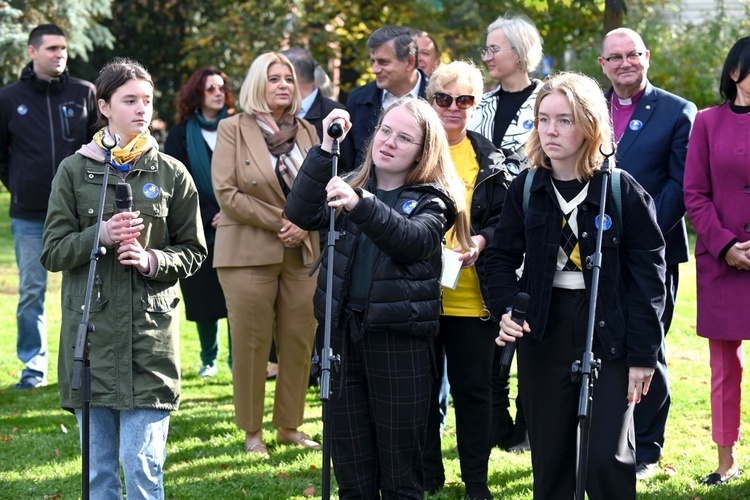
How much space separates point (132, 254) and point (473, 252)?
184 cm

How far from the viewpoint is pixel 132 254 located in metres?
4.46

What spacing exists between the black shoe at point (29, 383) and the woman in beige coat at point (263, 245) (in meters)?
2.54

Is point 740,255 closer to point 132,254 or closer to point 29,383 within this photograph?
point 132,254

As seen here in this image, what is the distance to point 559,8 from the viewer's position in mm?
19156

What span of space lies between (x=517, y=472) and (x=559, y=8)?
46.7ft

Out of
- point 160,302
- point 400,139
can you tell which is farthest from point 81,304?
point 400,139

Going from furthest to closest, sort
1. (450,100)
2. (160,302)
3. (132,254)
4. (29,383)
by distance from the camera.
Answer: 1. (29,383)
2. (450,100)
3. (160,302)
4. (132,254)

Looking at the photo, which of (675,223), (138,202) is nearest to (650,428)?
(675,223)

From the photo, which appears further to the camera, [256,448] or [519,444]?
[519,444]

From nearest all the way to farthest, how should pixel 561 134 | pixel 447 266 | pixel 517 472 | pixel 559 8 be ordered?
pixel 561 134
pixel 447 266
pixel 517 472
pixel 559 8

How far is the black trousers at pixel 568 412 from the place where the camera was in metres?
4.40

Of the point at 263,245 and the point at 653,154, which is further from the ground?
the point at 653,154

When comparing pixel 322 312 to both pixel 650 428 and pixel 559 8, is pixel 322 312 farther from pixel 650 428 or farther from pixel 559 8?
pixel 559 8

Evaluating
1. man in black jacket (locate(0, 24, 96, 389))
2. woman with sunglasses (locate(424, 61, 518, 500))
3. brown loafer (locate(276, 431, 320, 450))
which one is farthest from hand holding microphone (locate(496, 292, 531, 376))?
man in black jacket (locate(0, 24, 96, 389))
